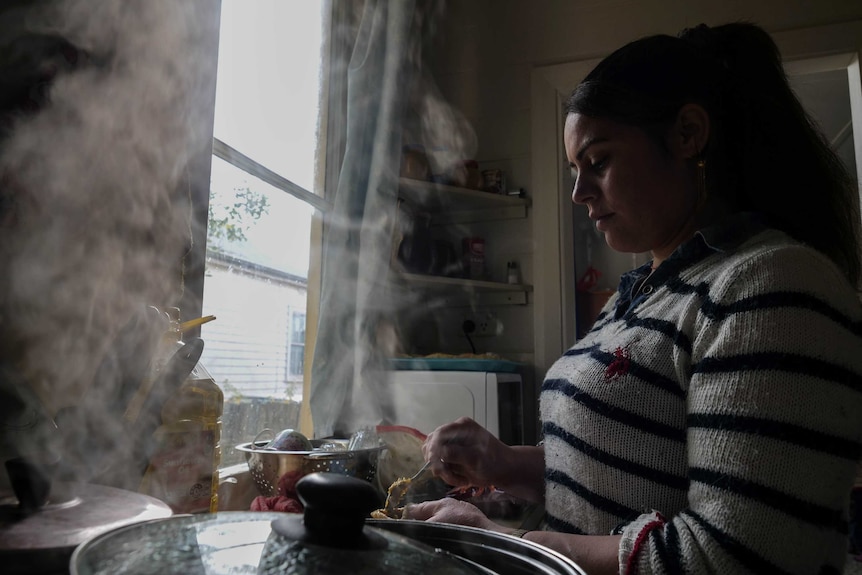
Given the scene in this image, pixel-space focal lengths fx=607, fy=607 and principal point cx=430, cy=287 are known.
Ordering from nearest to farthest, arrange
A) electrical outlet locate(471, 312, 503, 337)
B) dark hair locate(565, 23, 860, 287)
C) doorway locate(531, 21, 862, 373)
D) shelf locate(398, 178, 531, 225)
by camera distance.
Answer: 1. dark hair locate(565, 23, 860, 287)
2. doorway locate(531, 21, 862, 373)
3. shelf locate(398, 178, 531, 225)
4. electrical outlet locate(471, 312, 503, 337)

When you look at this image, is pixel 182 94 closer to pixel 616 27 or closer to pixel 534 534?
pixel 534 534

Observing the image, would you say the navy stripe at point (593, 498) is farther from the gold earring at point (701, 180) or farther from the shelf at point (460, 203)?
the shelf at point (460, 203)

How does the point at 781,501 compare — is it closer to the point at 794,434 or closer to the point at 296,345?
the point at 794,434

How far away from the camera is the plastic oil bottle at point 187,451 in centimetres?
75

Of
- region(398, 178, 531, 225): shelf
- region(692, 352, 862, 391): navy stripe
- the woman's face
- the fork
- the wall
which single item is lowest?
the fork

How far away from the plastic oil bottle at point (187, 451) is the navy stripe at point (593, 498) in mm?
476

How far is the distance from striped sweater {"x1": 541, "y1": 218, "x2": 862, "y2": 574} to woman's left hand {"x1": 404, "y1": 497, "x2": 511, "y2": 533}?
0.13 metres

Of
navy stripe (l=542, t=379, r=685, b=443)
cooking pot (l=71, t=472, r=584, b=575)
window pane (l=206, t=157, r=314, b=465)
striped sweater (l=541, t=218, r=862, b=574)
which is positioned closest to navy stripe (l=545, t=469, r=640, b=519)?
striped sweater (l=541, t=218, r=862, b=574)

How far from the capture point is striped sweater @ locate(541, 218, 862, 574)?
0.60 meters

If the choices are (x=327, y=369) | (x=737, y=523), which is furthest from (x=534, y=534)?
(x=327, y=369)

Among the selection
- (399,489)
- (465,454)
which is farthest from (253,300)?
(465,454)

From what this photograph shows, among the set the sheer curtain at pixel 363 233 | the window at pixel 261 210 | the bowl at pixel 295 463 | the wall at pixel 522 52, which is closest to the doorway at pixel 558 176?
the wall at pixel 522 52

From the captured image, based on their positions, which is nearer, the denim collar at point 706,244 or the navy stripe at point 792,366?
the navy stripe at point 792,366

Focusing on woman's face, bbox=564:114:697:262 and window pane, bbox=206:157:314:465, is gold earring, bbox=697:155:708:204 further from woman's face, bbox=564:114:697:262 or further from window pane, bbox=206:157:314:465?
window pane, bbox=206:157:314:465
